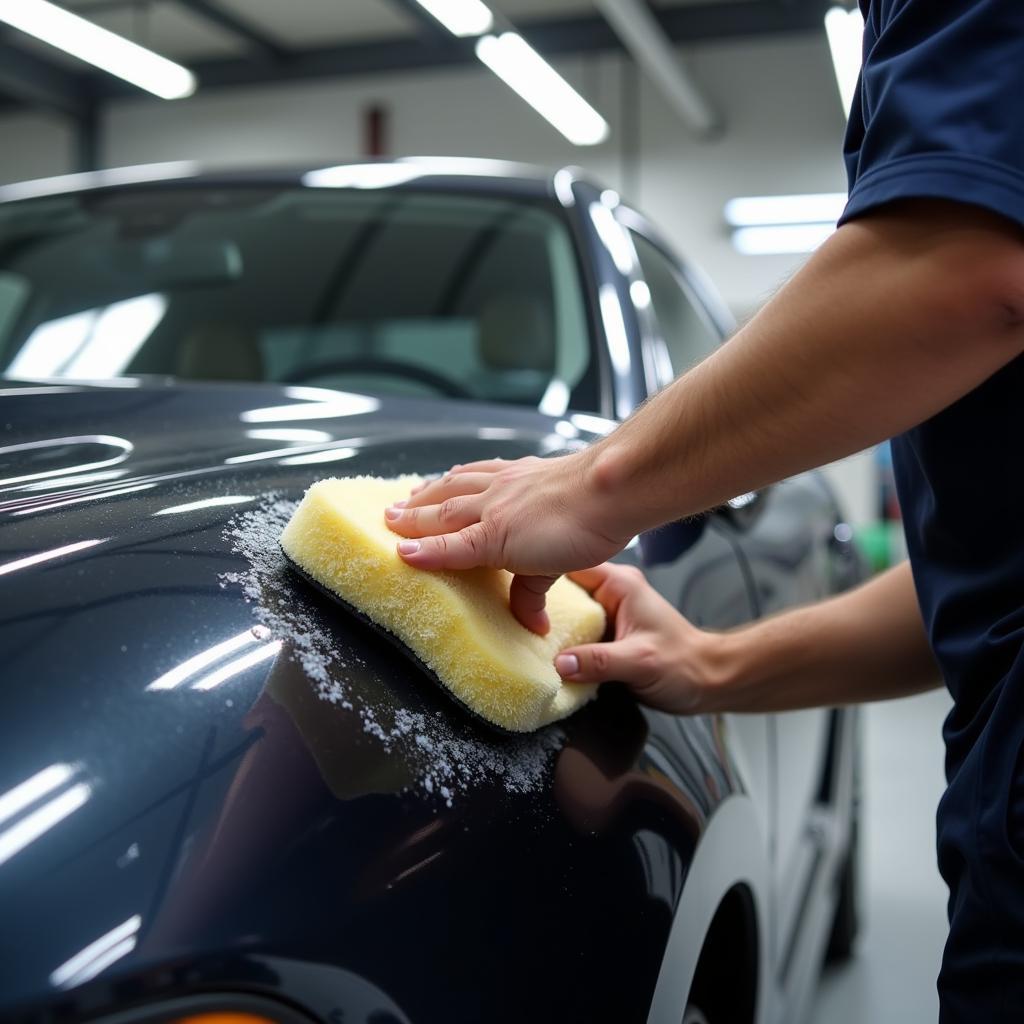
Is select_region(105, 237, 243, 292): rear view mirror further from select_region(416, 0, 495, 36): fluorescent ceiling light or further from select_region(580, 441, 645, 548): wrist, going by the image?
select_region(416, 0, 495, 36): fluorescent ceiling light

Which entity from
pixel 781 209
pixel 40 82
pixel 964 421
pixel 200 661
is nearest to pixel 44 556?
pixel 200 661

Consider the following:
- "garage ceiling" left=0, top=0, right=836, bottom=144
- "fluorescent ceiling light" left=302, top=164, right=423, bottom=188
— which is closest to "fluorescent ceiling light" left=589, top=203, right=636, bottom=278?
"fluorescent ceiling light" left=302, top=164, right=423, bottom=188

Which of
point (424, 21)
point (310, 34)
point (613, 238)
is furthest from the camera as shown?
point (310, 34)

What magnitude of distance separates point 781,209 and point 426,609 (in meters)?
10.1

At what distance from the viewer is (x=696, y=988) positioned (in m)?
1.02

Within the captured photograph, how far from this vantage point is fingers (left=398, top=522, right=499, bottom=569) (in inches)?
31.3

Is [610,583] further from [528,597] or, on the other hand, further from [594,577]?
[528,597]

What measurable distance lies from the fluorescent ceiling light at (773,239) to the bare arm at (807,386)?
1001 centimetres

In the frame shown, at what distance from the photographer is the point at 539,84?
8.57 meters

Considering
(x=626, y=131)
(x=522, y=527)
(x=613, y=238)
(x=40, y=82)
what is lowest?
(x=522, y=527)

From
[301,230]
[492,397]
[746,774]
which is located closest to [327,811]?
[746,774]

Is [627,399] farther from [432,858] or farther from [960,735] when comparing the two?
[432,858]

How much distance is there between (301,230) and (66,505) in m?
1.19

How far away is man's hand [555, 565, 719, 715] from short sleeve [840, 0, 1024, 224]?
421 mm
